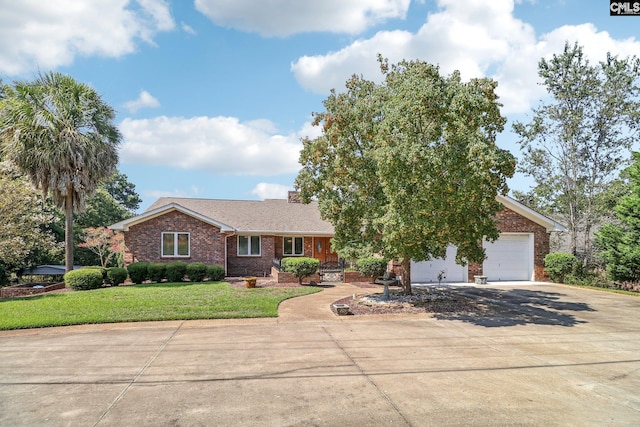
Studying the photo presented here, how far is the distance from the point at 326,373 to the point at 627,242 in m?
19.0

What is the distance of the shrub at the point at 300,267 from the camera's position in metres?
19.2

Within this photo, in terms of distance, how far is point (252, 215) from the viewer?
84.7 ft

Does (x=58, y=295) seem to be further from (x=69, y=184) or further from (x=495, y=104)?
(x=495, y=104)

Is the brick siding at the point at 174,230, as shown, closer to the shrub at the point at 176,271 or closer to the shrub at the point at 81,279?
the shrub at the point at 176,271

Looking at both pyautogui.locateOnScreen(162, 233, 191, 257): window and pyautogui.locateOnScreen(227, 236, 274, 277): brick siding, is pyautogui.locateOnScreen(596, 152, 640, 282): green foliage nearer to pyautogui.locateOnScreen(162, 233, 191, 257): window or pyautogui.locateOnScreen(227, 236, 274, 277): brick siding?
pyautogui.locateOnScreen(227, 236, 274, 277): brick siding

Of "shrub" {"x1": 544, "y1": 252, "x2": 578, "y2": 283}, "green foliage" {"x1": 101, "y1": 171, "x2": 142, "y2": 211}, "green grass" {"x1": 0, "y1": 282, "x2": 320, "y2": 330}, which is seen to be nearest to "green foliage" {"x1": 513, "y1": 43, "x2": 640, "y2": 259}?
"shrub" {"x1": 544, "y1": 252, "x2": 578, "y2": 283}

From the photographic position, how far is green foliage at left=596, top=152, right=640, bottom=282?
60.8 feet

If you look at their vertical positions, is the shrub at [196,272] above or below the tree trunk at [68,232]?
below

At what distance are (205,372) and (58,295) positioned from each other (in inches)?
494

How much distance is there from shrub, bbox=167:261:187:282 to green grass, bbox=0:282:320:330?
95.5 inches

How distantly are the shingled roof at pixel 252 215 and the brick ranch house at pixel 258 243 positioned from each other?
0.21 ft

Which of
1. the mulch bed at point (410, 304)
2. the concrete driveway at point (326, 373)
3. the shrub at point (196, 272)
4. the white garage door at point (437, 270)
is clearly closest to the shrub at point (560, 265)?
the white garage door at point (437, 270)

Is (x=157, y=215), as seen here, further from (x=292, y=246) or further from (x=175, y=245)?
(x=292, y=246)

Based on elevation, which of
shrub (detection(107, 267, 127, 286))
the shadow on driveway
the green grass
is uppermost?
shrub (detection(107, 267, 127, 286))
